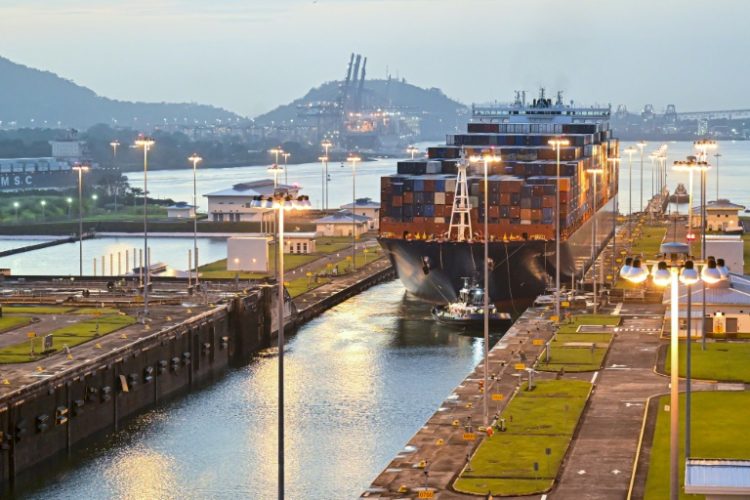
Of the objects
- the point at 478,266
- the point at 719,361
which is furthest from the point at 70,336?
the point at 478,266

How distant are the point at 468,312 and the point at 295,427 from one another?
26.4 meters

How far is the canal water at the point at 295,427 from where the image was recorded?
43.7m

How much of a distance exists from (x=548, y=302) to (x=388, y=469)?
118 ft

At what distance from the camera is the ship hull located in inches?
3201

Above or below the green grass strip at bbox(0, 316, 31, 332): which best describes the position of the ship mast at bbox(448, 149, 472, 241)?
above

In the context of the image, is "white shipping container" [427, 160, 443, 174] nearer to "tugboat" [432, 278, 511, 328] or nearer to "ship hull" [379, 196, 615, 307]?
"ship hull" [379, 196, 615, 307]

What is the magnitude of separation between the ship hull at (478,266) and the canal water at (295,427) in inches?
337

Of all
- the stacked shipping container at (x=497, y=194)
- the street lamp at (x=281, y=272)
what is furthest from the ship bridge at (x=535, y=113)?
the street lamp at (x=281, y=272)

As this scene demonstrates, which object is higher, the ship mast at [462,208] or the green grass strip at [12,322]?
the ship mast at [462,208]

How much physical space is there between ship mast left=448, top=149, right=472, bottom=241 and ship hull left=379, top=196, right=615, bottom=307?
4.80ft

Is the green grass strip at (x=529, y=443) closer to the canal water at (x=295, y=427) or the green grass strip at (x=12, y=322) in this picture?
the canal water at (x=295, y=427)

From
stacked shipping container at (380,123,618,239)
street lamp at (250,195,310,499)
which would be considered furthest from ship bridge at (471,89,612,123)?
street lamp at (250,195,310,499)

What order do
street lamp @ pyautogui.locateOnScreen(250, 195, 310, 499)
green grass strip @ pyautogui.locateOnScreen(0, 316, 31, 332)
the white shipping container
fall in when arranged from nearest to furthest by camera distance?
1. street lamp @ pyautogui.locateOnScreen(250, 195, 310, 499)
2. green grass strip @ pyautogui.locateOnScreen(0, 316, 31, 332)
3. the white shipping container

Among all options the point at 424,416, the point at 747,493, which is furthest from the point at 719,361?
the point at 747,493
